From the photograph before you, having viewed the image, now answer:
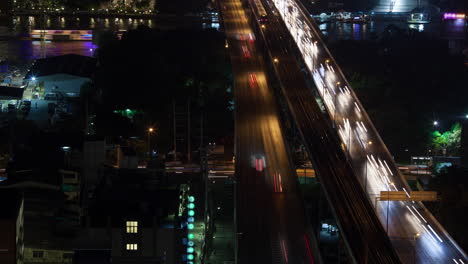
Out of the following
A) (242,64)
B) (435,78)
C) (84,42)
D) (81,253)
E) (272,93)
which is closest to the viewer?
(81,253)

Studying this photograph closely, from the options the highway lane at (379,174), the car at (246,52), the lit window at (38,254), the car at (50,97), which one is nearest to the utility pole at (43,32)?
the car at (246,52)

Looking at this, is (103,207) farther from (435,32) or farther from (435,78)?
(435,32)

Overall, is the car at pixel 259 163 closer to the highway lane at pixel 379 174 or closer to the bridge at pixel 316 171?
the bridge at pixel 316 171

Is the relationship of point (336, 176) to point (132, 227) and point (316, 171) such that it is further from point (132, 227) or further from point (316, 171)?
point (132, 227)

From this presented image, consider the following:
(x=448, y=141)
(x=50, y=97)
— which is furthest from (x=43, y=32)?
(x=448, y=141)

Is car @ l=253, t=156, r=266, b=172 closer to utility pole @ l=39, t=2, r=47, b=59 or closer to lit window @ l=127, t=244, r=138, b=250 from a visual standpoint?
lit window @ l=127, t=244, r=138, b=250

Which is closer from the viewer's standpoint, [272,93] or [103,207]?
[103,207]

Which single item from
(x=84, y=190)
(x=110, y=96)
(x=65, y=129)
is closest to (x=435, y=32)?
(x=110, y=96)
